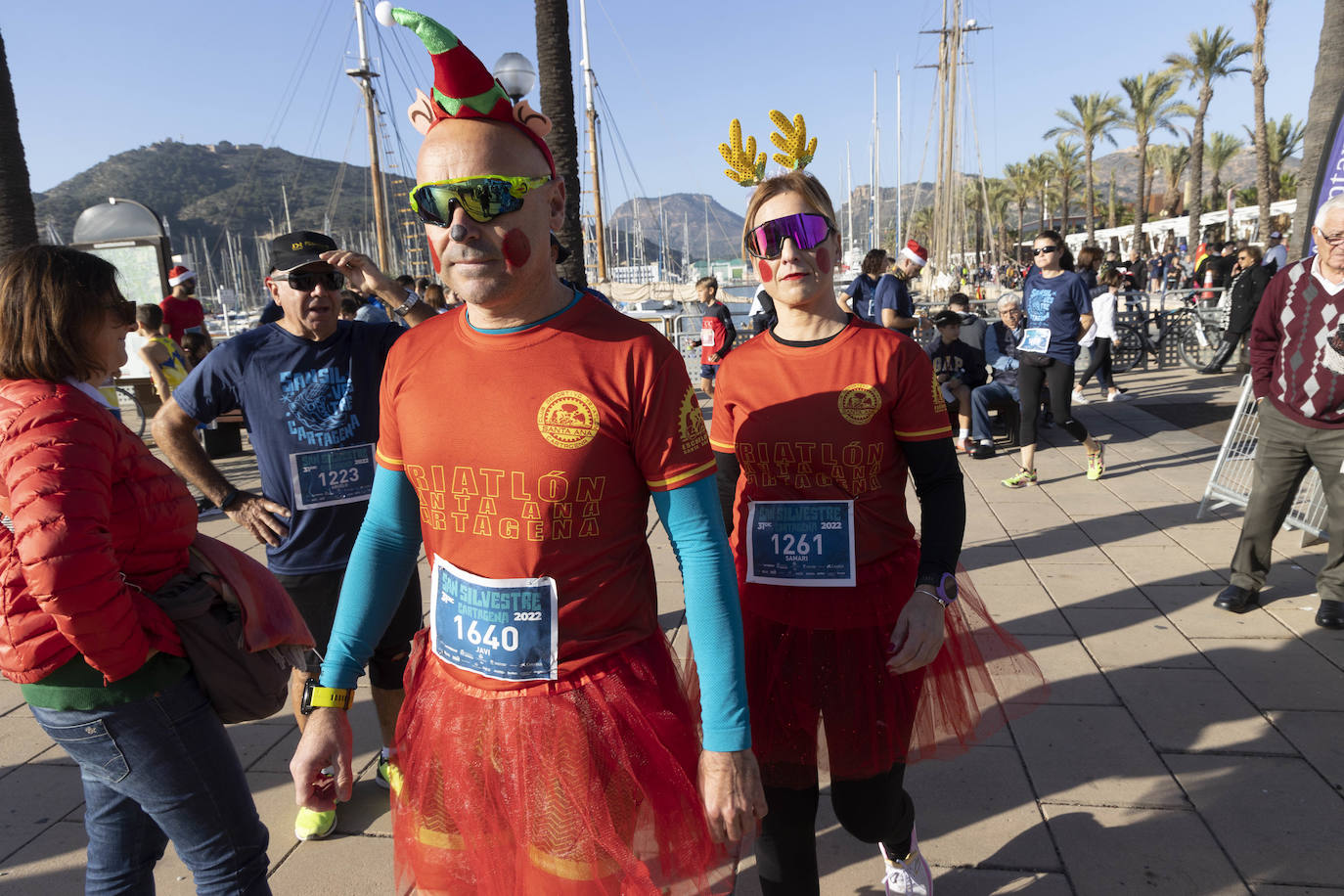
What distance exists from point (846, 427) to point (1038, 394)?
245 inches

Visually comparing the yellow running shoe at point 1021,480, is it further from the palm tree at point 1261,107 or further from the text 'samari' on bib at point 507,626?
the palm tree at point 1261,107

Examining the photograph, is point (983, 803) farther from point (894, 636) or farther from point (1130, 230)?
point (1130, 230)

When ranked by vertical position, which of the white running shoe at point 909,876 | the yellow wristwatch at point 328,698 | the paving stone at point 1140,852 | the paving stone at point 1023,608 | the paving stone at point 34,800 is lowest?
the paving stone at point 1023,608

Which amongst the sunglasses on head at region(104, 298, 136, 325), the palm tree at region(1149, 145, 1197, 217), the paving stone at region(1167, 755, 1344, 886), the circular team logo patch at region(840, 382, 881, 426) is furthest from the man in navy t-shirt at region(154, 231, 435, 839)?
the palm tree at region(1149, 145, 1197, 217)

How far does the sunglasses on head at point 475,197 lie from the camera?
1575mm

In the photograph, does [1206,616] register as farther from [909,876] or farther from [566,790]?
[566,790]

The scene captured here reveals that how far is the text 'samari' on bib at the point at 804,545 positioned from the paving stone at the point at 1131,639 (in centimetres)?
267

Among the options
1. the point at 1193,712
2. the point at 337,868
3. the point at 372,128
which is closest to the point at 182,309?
the point at 337,868

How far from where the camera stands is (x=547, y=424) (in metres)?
1.59

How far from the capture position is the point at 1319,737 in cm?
341

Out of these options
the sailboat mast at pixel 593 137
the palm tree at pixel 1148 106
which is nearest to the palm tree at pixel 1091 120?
the palm tree at pixel 1148 106

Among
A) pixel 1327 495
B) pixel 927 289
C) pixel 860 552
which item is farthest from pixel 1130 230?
pixel 860 552

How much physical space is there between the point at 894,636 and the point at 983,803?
1473 mm

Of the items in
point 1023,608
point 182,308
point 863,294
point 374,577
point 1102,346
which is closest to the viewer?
point 374,577
